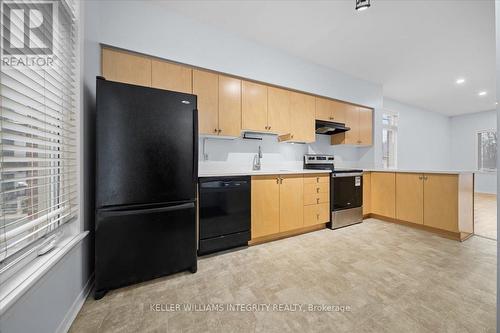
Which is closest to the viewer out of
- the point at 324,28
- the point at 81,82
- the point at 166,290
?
the point at 81,82

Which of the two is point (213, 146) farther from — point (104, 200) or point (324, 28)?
point (324, 28)

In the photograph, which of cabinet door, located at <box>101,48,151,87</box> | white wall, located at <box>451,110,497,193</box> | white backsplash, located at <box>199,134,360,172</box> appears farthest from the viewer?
white wall, located at <box>451,110,497,193</box>

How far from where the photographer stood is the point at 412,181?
3162 mm

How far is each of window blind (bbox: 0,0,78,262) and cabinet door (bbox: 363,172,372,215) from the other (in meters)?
4.03

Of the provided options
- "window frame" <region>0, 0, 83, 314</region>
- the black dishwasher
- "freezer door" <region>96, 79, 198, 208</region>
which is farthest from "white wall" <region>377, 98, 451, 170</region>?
"window frame" <region>0, 0, 83, 314</region>

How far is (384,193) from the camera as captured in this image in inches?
139

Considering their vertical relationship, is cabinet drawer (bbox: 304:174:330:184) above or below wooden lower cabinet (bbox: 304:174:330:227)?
above

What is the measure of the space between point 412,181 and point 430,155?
4.68m

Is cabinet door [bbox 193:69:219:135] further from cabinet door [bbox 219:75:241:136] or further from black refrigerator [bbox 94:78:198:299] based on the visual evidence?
black refrigerator [bbox 94:78:198:299]

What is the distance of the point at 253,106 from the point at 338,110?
180cm

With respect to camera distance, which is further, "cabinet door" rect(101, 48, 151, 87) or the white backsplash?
the white backsplash

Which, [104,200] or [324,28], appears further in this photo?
[324,28]

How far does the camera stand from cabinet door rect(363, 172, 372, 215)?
3.64 meters

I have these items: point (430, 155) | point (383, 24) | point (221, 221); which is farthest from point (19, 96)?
point (430, 155)
